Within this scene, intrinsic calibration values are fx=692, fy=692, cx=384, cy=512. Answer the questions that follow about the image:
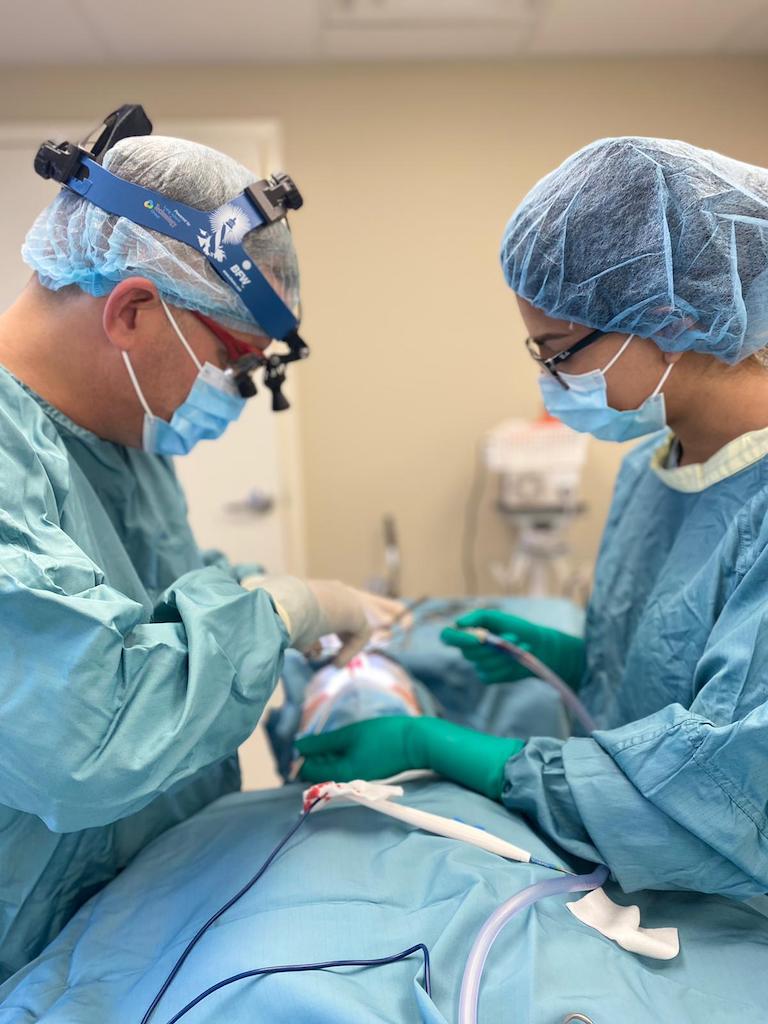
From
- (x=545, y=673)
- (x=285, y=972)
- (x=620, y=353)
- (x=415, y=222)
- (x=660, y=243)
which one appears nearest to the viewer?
(x=285, y=972)

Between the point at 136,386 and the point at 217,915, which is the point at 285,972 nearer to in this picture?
the point at 217,915

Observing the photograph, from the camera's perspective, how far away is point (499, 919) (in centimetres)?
77

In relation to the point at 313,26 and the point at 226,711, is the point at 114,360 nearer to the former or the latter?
the point at 226,711

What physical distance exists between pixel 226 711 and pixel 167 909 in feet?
0.90

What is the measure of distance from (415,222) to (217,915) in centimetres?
254

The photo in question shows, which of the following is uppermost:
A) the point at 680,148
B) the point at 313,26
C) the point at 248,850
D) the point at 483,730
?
the point at 313,26

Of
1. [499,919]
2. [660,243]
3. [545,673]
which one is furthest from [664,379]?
[499,919]

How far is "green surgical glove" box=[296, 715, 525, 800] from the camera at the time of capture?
1021 millimetres

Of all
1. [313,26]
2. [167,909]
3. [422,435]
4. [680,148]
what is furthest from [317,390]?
[167,909]

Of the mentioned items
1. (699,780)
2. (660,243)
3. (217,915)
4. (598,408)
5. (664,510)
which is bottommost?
(217,915)

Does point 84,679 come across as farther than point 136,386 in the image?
No

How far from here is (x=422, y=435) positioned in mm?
2955

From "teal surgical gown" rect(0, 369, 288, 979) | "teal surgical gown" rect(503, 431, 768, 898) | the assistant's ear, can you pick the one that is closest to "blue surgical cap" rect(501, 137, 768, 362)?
"teal surgical gown" rect(503, 431, 768, 898)

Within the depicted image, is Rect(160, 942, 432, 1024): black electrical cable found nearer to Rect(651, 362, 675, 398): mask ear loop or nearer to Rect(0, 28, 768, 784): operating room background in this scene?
Rect(651, 362, 675, 398): mask ear loop
